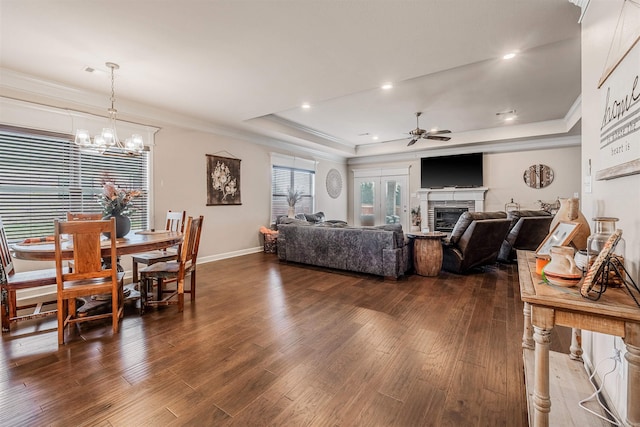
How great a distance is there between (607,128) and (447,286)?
267 centimetres

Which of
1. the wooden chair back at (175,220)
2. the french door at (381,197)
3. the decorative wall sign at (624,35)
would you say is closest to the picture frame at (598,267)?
the decorative wall sign at (624,35)

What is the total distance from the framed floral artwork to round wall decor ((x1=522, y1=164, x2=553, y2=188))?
6884mm

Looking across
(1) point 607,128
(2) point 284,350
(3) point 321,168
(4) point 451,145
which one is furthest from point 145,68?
(4) point 451,145

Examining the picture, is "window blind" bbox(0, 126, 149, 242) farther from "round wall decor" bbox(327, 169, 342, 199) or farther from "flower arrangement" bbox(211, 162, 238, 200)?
"round wall decor" bbox(327, 169, 342, 199)

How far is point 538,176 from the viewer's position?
6.66 metres

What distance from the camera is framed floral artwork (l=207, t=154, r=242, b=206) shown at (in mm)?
5402

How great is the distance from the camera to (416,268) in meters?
4.29

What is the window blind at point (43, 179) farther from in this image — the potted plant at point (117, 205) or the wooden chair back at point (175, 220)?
the wooden chair back at point (175, 220)

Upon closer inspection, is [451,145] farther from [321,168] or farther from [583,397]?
[583,397]

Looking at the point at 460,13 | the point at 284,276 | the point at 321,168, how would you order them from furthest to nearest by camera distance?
the point at 321,168 < the point at 284,276 < the point at 460,13

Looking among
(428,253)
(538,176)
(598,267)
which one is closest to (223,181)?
(428,253)

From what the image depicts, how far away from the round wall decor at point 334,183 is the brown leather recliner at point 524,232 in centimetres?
489

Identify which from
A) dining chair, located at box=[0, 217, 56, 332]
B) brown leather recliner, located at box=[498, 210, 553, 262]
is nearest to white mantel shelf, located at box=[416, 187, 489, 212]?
brown leather recliner, located at box=[498, 210, 553, 262]

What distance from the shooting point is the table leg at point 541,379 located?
1.08 metres
